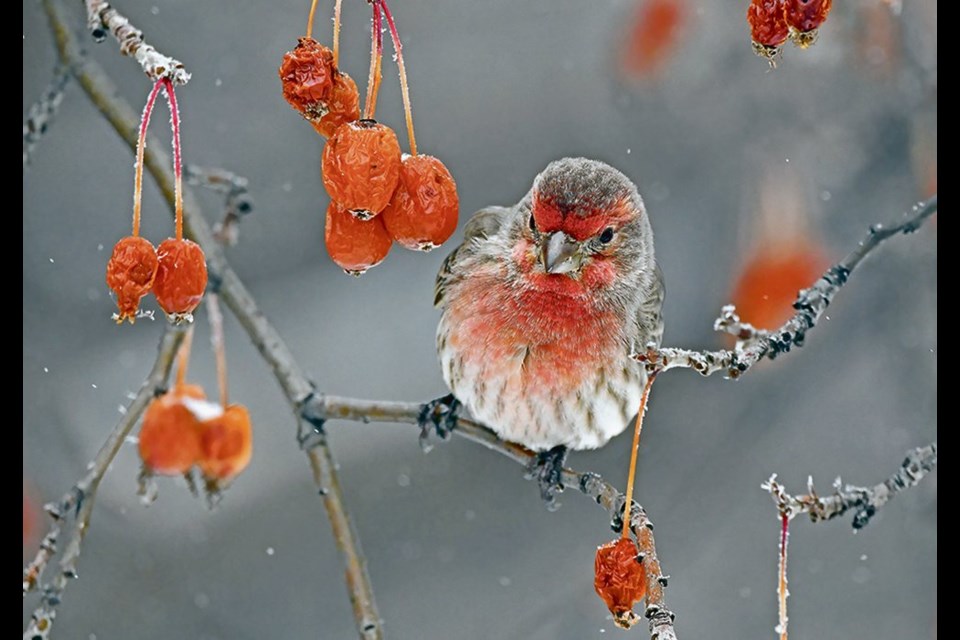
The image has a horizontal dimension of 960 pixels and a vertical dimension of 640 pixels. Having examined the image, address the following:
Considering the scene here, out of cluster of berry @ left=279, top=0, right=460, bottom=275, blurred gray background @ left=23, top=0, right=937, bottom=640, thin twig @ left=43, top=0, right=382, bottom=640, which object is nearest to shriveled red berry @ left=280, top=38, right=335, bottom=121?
cluster of berry @ left=279, top=0, right=460, bottom=275

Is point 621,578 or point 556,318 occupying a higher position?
point 556,318

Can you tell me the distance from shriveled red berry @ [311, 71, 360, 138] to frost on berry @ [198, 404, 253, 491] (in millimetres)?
702

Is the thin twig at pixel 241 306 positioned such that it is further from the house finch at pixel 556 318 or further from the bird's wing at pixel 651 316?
the bird's wing at pixel 651 316

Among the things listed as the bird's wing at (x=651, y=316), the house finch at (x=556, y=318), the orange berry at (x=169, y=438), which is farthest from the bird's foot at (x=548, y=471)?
the orange berry at (x=169, y=438)

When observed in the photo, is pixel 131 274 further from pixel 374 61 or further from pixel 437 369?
pixel 437 369

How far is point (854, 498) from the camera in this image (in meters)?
2.00

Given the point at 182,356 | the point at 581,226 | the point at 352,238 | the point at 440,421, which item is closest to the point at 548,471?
the point at 440,421

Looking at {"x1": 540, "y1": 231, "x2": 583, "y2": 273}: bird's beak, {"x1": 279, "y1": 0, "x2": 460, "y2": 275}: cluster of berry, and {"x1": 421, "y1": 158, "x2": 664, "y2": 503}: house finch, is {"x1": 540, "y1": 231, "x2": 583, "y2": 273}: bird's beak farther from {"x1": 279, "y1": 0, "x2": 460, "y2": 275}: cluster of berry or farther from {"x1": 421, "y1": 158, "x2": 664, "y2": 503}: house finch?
{"x1": 279, "y1": 0, "x2": 460, "y2": 275}: cluster of berry

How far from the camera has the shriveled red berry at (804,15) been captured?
1849mm

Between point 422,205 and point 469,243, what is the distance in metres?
1.00

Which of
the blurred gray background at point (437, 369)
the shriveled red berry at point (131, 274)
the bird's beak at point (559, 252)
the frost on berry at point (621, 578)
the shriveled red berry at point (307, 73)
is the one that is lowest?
the frost on berry at point (621, 578)

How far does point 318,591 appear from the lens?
15.5 ft

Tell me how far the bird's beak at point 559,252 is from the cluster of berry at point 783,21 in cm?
72

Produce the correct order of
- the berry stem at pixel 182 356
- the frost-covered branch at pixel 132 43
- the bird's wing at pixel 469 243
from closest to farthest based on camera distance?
1. the frost-covered branch at pixel 132 43
2. the berry stem at pixel 182 356
3. the bird's wing at pixel 469 243
